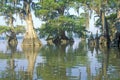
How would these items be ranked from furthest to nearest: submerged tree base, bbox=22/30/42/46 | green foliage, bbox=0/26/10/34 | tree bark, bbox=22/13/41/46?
1. green foliage, bbox=0/26/10/34
2. tree bark, bbox=22/13/41/46
3. submerged tree base, bbox=22/30/42/46

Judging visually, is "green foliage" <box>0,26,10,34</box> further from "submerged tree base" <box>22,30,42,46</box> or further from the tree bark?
"submerged tree base" <box>22,30,42,46</box>

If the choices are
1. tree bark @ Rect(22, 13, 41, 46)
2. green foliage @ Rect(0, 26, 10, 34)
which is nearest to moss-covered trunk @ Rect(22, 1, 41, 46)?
tree bark @ Rect(22, 13, 41, 46)

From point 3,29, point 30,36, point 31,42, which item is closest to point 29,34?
point 30,36

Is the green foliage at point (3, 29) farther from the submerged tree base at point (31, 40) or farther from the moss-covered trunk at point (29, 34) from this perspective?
the submerged tree base at point (31, 40)

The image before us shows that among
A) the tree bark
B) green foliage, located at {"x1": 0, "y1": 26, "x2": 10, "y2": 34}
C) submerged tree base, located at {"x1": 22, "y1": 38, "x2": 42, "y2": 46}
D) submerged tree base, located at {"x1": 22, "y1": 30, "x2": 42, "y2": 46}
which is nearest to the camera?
submerged tree base, located at {"x1": 22, "y1": 38, "x2": 42, "y2": 46}

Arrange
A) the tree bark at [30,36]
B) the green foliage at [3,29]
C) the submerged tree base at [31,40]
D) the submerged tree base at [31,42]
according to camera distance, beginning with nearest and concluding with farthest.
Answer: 1. the submerged tree base at [31,42]
2. the submerged tree base at [31,40]
3. the tree bark at [30,36]
4. the green foliage at [3,29]

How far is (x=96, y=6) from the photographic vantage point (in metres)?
45.9

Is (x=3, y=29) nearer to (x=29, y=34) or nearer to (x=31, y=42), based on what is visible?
(x=29, y=34)

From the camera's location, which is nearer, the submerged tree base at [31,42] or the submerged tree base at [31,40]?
the submerged tree base at [31,42]

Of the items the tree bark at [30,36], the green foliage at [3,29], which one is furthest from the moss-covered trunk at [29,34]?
the green foliage at [3,29]

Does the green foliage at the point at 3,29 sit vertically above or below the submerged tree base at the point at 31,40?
above

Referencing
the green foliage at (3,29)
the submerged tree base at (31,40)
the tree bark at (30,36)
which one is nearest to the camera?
the submerged tree base at (31,40)

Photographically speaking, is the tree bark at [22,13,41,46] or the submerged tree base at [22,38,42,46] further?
the tree bark at [22,13,41,46]

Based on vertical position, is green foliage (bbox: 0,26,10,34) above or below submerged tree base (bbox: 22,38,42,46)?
above
